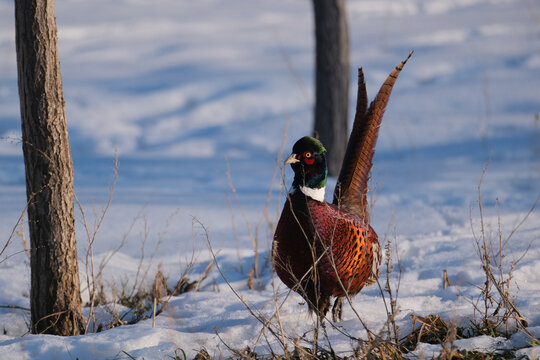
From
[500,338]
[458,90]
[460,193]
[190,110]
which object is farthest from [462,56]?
[500,338]

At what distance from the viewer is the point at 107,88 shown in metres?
11.5

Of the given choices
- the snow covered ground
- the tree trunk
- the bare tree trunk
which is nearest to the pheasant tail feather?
the snow covered ground

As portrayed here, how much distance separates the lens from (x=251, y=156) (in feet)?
27.9

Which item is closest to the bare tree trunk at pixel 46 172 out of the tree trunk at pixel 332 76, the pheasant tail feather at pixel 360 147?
the pheasant tail feather at pixel 360 147

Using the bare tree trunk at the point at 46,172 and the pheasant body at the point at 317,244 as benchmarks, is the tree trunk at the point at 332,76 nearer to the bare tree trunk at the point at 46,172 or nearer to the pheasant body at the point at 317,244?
the pheasant body at the point at 317,244

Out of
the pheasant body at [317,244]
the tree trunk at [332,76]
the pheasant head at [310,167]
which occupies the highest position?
the tree trunk at [332,76]

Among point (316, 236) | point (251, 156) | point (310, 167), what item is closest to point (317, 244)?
point (316, 236)

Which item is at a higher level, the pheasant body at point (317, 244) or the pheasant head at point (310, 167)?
the pheasant head at point (310, 167)

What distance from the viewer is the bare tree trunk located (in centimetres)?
261

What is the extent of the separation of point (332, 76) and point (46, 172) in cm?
392

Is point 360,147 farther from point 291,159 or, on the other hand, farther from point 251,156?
point 251,156

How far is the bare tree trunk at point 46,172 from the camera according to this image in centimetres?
261

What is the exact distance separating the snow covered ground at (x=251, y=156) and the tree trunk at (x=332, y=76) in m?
0.38

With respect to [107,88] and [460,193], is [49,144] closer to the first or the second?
[460,193]
